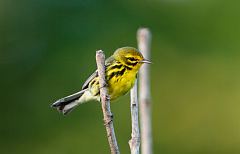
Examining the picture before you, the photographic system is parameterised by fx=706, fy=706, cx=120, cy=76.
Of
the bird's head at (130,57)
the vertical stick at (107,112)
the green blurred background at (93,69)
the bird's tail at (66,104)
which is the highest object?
the green blurred background at (93,69)

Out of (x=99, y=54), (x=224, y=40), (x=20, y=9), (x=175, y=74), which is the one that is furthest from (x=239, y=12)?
(x=99, y=54)

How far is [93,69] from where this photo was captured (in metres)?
7.04

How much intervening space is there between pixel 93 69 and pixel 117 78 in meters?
3.53

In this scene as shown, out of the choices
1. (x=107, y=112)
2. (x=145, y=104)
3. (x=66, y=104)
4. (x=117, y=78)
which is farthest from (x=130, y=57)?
(x=107, y=112)

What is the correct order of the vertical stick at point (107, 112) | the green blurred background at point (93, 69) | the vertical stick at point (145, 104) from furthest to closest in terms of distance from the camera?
the green blurred background at point (93, 69) → the vertical stick at point (145, 104) → the vertical stick at point (107, 112)

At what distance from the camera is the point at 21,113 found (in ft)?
23.1

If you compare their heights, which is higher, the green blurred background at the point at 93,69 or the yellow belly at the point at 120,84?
the green blurred background at the point at 93,69

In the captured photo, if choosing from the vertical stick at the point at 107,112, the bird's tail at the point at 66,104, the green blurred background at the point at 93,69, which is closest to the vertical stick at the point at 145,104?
the vertical stick at the point at 107,112

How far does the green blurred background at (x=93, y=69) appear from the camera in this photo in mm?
6754

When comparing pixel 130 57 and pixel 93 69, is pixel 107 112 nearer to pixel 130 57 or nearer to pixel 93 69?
pixel 130 57

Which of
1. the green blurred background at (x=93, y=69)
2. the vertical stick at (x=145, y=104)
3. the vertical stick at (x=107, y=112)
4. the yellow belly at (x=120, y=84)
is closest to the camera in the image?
the vertical stick at (x=107, y=112)

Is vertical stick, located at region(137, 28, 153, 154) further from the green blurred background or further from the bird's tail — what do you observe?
the green blurred background

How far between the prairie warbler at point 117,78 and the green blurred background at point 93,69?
2962mm

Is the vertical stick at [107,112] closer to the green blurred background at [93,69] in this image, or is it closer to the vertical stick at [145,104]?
the vertical stick at [145,104]
